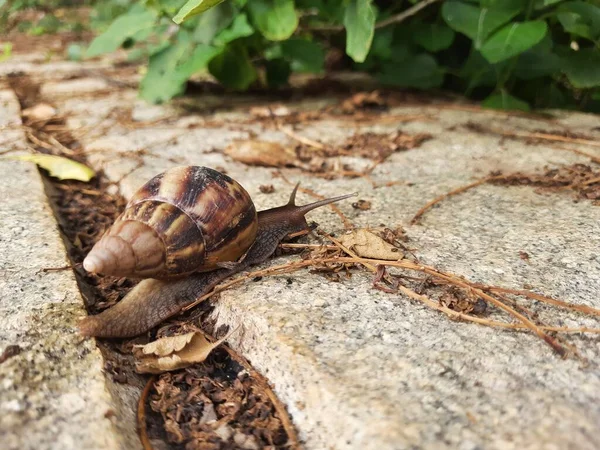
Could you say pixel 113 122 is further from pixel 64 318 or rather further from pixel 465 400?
pixel 465 400

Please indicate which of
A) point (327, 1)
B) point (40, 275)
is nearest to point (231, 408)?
point (40, 275)

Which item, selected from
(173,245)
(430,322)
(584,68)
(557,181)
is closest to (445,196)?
(557,181)

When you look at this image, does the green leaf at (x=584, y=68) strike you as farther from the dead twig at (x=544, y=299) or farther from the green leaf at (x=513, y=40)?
the dead twig at (x=544, y=299)

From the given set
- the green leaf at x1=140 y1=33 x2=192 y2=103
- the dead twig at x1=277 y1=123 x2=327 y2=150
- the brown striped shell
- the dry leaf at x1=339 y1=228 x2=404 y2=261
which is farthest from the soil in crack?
the green leaf at x1=140 y1=33 x2=192 y2=103

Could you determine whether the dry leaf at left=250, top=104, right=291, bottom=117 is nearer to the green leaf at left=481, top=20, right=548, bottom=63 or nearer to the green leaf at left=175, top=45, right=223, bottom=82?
the green leaf at left=175, top=45, right=223, bottom=82

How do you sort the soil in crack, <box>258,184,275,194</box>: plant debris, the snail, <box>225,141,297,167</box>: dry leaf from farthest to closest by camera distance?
1. <box>225,141,297,167</box>: dry leaf
2. <box>258,184,275,194</box>: plant debris
3. the snail
4. the soil in crack

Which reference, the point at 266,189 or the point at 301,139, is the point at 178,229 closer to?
the point at 266,189

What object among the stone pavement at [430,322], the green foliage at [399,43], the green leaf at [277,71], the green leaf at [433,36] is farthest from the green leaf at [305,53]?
the stone pavement at [430,322]

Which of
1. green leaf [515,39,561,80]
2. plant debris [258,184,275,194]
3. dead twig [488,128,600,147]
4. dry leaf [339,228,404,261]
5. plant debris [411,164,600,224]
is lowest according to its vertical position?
plant debris [258,184,275,194]
